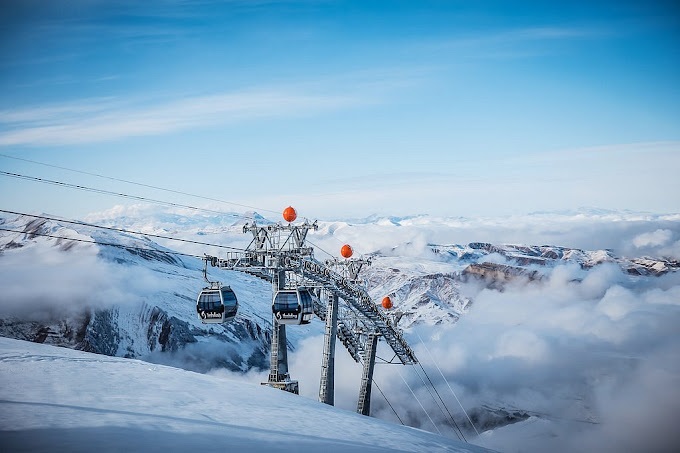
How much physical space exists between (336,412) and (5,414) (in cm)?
1451

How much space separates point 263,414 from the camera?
2330 cm

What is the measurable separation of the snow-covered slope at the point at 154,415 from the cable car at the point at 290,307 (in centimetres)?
1001

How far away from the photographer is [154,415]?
20.2m

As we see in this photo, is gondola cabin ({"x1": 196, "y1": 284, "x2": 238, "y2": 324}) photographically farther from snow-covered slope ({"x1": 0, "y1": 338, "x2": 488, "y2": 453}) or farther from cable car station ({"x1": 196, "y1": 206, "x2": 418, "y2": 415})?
snow-covered slope ({"x1": 0, "y1": 338, "x2": 488, "y2": 453})

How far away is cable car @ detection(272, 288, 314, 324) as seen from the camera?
40344mm

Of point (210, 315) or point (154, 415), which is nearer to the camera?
point (154, 415)

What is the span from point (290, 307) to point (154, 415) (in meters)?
20.4

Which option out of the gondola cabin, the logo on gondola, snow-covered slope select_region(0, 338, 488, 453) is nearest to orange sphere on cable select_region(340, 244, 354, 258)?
the gondola cabin

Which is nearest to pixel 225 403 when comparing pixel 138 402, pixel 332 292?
pixel 138 402

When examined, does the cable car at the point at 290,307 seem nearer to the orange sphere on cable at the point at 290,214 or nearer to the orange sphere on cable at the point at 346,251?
the orange sphere on cable at the point at 290,214

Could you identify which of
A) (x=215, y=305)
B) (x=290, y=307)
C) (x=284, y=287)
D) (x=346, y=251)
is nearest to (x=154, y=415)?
(x=215, y=305)

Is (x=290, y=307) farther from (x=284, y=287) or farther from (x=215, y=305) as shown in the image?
(x=215, y=305)

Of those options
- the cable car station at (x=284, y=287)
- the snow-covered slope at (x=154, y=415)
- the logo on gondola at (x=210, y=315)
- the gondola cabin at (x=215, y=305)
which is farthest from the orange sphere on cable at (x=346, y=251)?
the snow-covered slope at (x=154, y=415)

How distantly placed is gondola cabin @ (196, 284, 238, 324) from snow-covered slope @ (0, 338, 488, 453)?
31.7 ft
